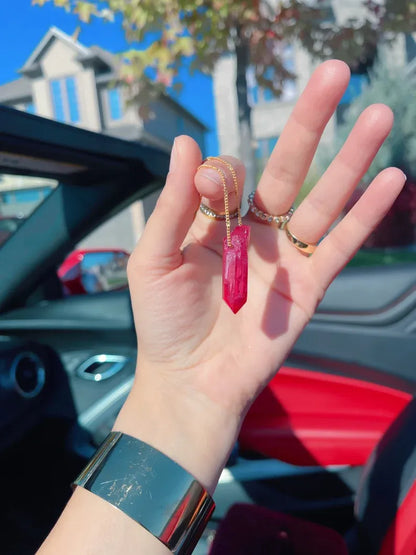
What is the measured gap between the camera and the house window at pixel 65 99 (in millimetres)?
17781

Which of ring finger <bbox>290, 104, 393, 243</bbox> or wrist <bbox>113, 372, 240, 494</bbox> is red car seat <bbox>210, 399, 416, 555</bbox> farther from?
ring finger <bbox>290, 104, 393, 243</bbox>

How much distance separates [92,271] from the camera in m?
2.38

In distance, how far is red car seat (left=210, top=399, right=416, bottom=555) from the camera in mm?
1121

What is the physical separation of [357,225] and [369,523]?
0.85 m

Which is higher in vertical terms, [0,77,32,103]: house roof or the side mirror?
[0,77,32,103]: house roof

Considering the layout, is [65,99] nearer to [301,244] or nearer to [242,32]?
[242,32]

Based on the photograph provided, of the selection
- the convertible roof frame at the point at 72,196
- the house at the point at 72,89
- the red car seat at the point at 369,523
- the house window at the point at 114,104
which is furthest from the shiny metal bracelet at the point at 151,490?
the house window at the point at 114,104

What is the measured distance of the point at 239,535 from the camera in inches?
57.2

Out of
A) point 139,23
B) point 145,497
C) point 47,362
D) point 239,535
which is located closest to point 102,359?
point 47,362

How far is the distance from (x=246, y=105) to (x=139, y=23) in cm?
166

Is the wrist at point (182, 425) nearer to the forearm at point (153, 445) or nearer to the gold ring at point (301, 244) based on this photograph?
the forearm at point (153, 445)

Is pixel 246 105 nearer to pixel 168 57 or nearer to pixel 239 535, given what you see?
pixel 168 57

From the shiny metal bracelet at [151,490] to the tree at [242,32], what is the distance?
4.95 m

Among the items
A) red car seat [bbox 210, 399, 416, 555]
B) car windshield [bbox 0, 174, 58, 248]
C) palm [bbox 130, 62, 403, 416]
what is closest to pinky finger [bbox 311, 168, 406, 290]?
palm [bbox 130, 62, 403, 416]
